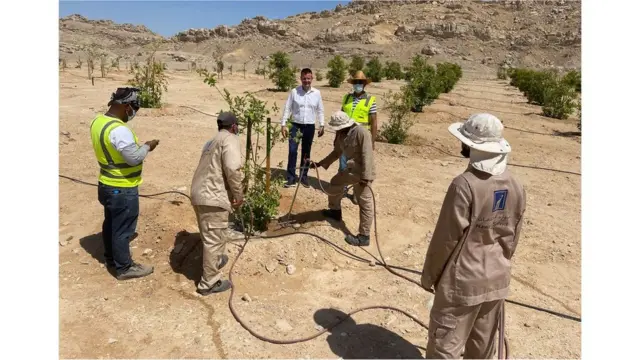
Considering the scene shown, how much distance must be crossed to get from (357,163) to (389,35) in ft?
237

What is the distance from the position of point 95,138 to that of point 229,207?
1317 mm

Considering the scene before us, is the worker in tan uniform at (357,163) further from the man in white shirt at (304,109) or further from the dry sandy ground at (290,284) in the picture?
the man in white shirt at (304,109)

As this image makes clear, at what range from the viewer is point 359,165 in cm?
487

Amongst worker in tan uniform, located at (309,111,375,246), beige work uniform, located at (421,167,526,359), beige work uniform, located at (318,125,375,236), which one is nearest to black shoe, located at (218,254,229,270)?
worker in tan uniform, located at (309,111,375,246)

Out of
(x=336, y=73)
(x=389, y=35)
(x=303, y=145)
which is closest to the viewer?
(x=303, y=145)

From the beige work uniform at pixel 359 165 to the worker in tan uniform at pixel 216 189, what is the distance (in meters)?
1.51

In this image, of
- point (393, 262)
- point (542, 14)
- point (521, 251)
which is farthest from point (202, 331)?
point (542, 14)

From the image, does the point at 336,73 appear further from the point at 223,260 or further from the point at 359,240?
the point at 223,260

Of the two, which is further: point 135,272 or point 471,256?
point 135,272

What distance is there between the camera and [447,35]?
226 feet

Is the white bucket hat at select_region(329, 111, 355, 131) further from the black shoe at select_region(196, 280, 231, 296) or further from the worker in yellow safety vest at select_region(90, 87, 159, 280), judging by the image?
the black shoe at select_region(196, 280, 231, 296)

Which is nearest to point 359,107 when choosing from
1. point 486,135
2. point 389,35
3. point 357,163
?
point 357,163

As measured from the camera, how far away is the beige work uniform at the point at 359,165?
474 centimetres

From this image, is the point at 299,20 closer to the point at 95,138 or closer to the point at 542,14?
the point at 542,14
